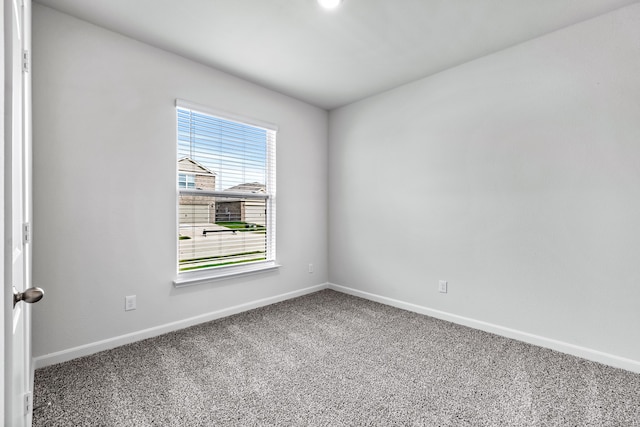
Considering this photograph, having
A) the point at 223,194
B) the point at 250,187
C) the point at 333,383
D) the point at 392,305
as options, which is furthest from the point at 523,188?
the point at 223,194

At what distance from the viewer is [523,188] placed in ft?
8.36

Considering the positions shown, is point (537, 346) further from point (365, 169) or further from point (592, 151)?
point (365, 169)

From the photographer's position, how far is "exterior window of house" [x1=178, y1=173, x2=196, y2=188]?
2.81 meters

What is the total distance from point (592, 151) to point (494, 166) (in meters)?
0.65

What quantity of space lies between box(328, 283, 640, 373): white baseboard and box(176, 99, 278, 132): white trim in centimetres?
234

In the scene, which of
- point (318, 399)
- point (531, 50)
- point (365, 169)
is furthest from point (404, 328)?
point (531, 50)

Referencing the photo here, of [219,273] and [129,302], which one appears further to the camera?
[219,273]

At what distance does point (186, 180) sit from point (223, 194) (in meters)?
0.40

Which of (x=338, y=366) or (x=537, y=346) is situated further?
(x=537, y=346)

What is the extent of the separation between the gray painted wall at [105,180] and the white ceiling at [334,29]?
9.0 inches

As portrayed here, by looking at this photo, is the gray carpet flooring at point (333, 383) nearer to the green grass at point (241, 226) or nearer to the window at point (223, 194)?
the window at point (223, 194)

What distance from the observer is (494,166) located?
2703 millimetres

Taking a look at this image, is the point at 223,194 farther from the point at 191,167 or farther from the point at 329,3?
→ the point at 329,3

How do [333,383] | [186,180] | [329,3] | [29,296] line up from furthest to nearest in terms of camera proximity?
[186,180], [329,3], [333,383], [29,296]
